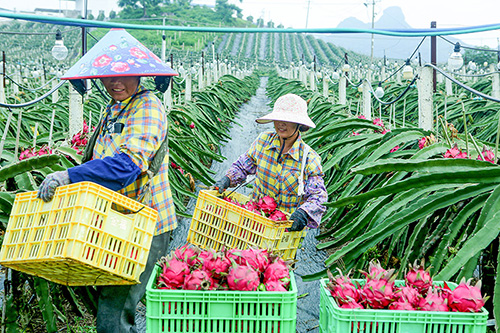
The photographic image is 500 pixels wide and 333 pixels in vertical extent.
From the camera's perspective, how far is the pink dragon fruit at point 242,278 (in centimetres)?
154

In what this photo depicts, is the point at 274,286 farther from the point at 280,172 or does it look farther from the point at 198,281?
the point at 280,172

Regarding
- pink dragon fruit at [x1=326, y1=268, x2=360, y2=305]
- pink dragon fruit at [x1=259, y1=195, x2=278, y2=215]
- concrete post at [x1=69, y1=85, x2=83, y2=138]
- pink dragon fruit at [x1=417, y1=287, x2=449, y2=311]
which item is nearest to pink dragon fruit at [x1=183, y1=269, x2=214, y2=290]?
pink dragon fruit at [x1=326, y1=268, x2=360, y2=305]

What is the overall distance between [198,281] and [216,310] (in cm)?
10

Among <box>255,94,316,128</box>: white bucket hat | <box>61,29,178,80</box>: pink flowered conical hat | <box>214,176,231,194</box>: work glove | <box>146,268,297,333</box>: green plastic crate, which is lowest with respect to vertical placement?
<box>146,268,297,333</box>: green plastic crate

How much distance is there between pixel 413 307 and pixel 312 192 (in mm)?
1220

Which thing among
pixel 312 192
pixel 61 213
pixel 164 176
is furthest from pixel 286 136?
pixel 61 213

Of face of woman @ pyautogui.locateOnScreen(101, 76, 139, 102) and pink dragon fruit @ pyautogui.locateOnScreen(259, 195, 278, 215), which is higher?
face of woman @ pyautogui.locateOnScreen(101, 76, 139, 102)

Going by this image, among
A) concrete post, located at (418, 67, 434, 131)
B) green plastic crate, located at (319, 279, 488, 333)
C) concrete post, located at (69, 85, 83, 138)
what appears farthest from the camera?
concrete post, located at (418, 67, 434, 131)

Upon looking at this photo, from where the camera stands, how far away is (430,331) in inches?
56.4

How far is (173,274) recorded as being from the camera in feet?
5.20

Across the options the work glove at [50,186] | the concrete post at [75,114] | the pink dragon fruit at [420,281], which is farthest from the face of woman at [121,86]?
the concrete post at [75,114]

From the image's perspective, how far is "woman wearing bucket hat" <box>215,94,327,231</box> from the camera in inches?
107

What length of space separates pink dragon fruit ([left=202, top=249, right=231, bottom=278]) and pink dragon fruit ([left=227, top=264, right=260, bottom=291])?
0.04 m

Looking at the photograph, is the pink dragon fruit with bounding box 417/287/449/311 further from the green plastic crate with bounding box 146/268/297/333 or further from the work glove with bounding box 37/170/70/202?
the work glove with bounding box 37/170/70/202
